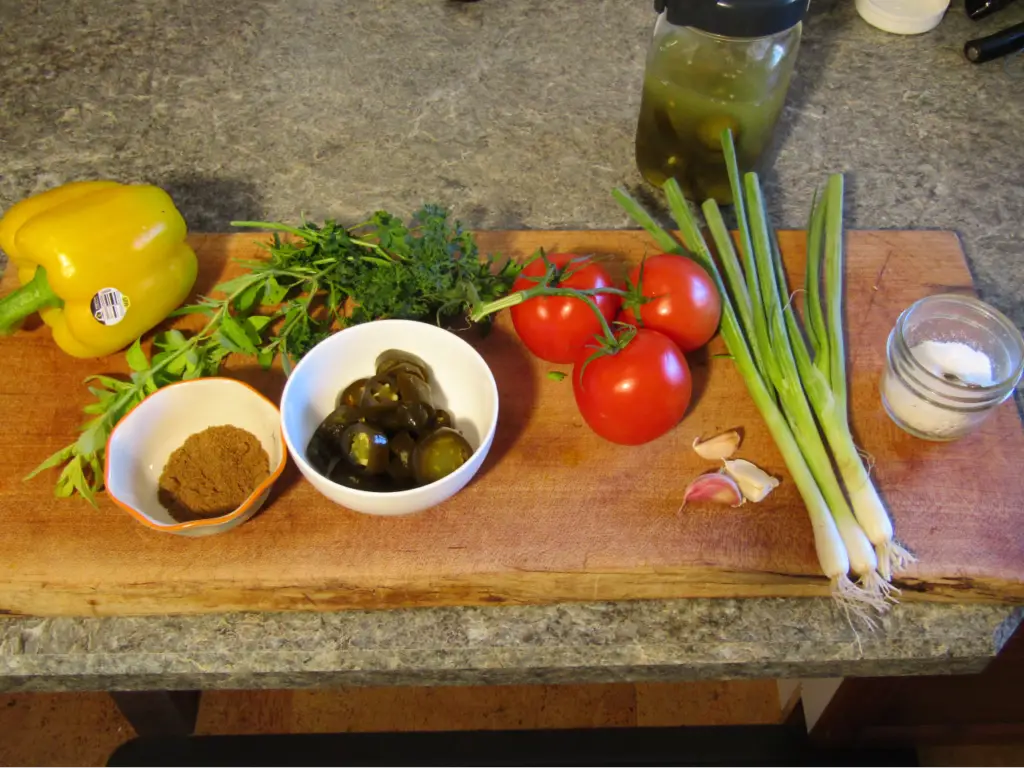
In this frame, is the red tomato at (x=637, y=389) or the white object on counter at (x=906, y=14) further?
the white object on counter at (x=906, y=14)

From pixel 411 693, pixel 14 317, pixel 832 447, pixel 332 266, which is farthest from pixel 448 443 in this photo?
pixel 411 693

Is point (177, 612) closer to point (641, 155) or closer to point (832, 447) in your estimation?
point (832, 447)

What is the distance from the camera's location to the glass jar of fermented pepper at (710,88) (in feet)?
3.09

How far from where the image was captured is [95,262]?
94 centimetres

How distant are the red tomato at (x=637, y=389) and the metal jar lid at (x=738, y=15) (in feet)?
1.11

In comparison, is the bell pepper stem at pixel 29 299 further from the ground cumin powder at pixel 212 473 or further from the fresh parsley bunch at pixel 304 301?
the ground cumin powder at pixel 212 473

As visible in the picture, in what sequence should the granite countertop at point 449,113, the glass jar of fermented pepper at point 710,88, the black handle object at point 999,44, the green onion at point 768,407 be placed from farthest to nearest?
the black handle object at point 999,44 → the granite countertop at point 449,113 → the glass jar of fermented pepper at point 710,88 → the green onion at point 768,407

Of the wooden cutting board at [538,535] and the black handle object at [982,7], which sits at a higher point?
the black handle object at [982,7]

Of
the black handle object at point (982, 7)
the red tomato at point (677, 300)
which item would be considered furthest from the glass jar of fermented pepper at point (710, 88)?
the black handle object at point (982, 7)

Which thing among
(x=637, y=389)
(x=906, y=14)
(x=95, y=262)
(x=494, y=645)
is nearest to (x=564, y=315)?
(x=637, y=389)

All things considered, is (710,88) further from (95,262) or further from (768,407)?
(95,262)

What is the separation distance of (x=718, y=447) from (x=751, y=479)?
5 centimetres

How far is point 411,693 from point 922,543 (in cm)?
104

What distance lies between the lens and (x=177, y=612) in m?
0.87
